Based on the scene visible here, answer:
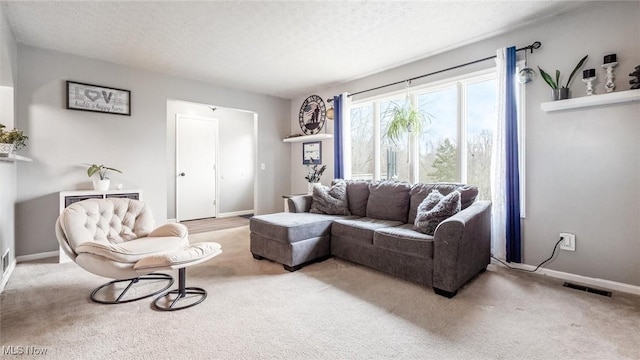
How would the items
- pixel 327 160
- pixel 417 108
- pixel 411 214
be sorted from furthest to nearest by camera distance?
1. pixel 327 160
2. pixel 417 108
3. pixel 411 214

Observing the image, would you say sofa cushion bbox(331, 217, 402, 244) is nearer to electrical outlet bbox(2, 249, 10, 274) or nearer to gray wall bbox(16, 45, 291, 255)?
gray wall bbox(16, 45, 291, 255)

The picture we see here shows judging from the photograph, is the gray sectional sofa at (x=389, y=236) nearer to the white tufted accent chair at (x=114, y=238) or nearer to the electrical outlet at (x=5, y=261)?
the white tufted accent chair at (x=114, y=238)

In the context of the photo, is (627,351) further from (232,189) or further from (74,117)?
(232,189)

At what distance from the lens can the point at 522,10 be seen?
8.36 feet

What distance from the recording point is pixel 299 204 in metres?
3.69

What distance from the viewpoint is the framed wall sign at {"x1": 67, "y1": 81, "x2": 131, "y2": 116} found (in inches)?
138

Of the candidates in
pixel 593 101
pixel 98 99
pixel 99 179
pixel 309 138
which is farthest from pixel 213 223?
pixel 593 101

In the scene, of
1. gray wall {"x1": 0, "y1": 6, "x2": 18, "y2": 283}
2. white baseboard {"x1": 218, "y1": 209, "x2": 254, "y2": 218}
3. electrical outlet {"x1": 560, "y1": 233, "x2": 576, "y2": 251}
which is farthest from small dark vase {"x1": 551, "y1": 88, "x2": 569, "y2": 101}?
white baseboard {"x1": 218, "y1": 209, "x2": 254, "y2": 218}

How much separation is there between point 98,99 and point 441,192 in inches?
171

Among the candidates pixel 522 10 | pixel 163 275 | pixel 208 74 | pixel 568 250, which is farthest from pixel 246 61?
pixel 568 250

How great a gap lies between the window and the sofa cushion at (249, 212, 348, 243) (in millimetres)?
1348

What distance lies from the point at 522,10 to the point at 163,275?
408 centimetres

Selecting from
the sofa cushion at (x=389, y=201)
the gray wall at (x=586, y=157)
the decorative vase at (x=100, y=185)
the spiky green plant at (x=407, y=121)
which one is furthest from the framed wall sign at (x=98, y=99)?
the gray wall at (x=586, y=157)

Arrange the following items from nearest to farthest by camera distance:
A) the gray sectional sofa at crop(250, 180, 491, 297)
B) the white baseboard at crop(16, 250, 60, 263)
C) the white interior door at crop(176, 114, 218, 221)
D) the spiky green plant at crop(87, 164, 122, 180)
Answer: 1. the gray sectional sofa at crop(250, 180, 491, 297)
2. the white baseboard at crop(16, 250, 60, 263)
3. the spiky green plant at crop(87, 164, 122, 180)
4. the white interior door at crop(176, 114, 218, 221)
